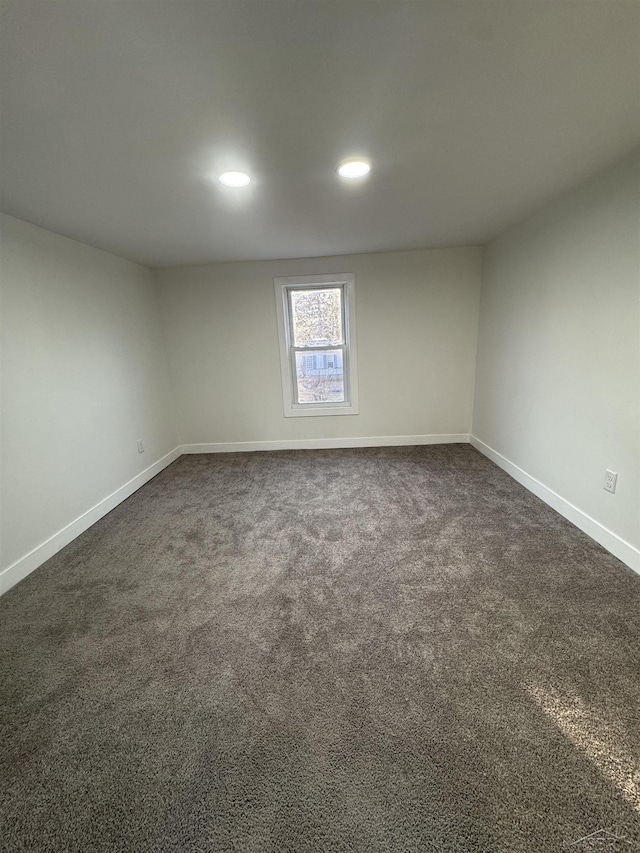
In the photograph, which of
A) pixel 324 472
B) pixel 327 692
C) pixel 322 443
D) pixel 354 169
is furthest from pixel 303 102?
pixel 322 443

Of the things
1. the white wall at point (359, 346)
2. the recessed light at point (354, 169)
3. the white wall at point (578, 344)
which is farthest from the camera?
the white wall at point (359, 346)

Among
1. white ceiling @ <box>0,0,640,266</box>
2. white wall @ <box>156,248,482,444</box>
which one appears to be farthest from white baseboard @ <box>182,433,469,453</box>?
white ceiling @ <box>0,0,640,266</box>

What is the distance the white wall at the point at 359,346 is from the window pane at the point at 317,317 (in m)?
0.25

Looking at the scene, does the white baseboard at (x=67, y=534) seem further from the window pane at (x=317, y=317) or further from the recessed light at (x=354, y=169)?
the recessed light at (x=354, y=169)

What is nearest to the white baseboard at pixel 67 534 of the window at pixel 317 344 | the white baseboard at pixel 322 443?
the white baseboard at pixel 322 443

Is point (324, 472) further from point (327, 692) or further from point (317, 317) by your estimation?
point (327, 692)

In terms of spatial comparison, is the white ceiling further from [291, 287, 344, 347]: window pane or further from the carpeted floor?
the carpeted floor

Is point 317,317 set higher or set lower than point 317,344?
higher

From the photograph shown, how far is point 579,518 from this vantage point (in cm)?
228

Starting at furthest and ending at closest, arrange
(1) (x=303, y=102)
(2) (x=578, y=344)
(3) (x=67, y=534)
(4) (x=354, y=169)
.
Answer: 1. (3) (x=67, y=534)
2. (2) (x=578, y=344)
3. (4) (x=354, y=169)
4. (1) (x=303, y=102)

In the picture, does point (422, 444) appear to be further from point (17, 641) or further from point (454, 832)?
point (17, 641)

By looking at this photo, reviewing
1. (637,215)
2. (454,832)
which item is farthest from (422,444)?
(454,832)

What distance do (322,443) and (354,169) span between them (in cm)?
289

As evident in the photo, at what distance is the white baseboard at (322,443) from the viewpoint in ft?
13.4
